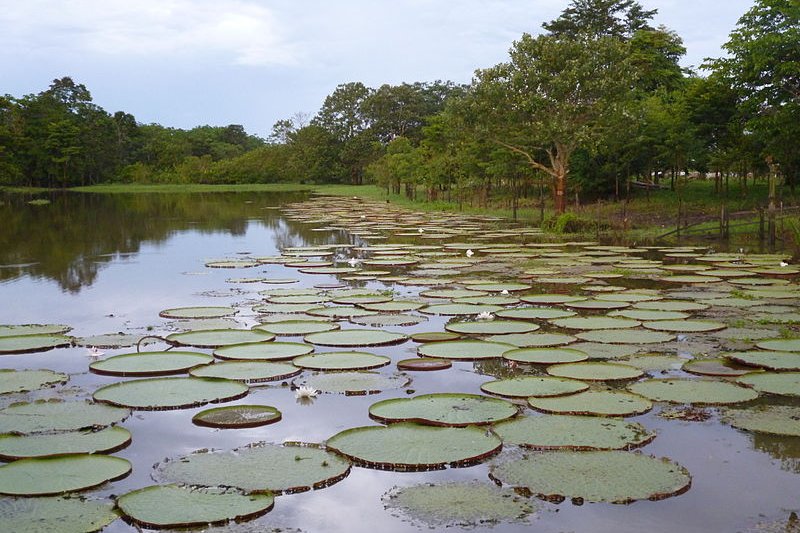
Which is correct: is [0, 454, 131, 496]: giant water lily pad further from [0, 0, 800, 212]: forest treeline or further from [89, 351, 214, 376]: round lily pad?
[0, 0, 800, 212]: forest treeline

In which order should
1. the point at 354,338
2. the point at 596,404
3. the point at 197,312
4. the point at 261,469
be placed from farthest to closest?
the point at 197,312 < the point at 354,338 < the point at 596,404 < the point at 261,469

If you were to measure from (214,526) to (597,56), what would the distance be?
74.2ft

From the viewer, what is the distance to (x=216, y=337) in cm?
770

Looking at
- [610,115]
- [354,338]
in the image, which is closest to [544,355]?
[354,338]

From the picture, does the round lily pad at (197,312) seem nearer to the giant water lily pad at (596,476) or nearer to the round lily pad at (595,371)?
the round lily pad at (595,371)

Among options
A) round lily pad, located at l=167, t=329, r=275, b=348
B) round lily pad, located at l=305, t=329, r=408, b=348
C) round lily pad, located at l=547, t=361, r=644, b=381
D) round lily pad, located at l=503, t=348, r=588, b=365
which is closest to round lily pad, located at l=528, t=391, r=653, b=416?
round lily pad, located at l=547, t=361, r=644, b=381

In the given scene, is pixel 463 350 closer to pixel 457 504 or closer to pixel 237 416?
pixel 237 416

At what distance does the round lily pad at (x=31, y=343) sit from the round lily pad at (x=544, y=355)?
14.5 ft

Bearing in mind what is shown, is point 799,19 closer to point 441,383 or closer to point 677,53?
point 441,383

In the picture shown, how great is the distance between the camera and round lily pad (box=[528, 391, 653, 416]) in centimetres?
521

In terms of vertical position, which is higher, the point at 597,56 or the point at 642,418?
the point at 597,56

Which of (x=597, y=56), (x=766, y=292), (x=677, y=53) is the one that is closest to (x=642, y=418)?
(x=766, y=292)

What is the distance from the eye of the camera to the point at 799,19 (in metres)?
20.0

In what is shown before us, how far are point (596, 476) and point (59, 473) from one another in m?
2.89
